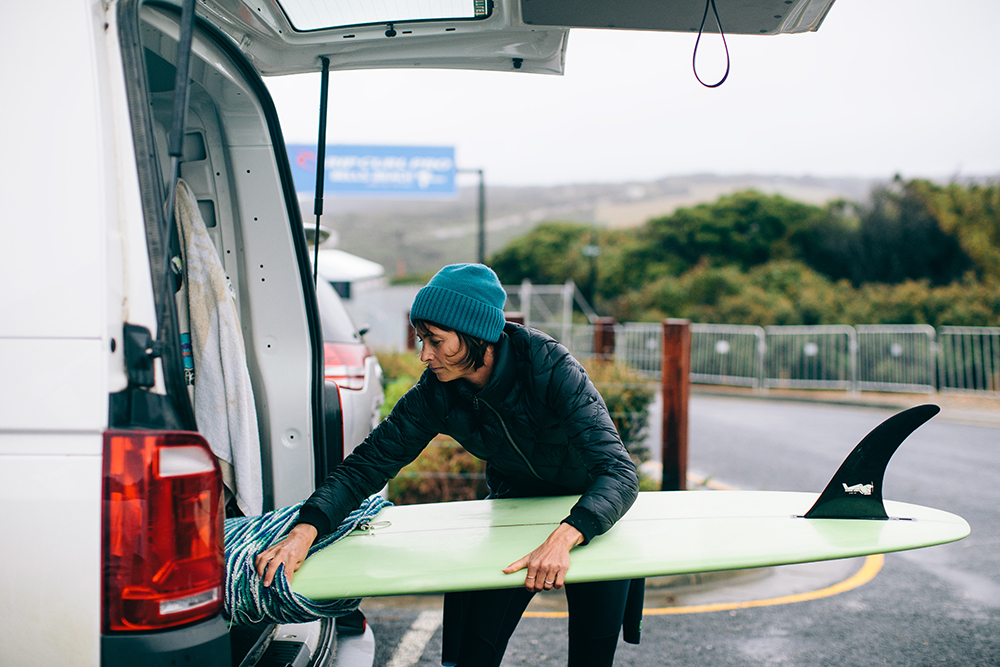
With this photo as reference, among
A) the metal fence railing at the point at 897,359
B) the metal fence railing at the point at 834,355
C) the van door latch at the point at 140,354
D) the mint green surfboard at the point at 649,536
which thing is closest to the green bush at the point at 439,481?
the mint green surfboard at the point at 649,536

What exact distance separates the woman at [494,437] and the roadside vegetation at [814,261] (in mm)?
19767

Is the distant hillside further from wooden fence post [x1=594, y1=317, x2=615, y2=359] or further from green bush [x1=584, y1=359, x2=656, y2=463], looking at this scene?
green bush [x1=584, y1=359, x2=656, y2=463]

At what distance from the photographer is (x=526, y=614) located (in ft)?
13.1

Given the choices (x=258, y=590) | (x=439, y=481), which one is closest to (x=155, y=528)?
(x=258, y=590)

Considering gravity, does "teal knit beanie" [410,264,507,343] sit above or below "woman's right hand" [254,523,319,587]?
above

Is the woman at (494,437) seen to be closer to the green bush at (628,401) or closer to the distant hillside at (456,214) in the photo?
the green bush at (628,401)

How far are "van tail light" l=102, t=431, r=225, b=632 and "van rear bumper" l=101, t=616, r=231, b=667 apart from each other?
0.8 inches

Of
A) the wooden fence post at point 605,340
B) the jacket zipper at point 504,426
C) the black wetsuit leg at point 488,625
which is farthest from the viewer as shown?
the wooden fence post at point 605,340

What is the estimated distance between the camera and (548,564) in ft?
6.08

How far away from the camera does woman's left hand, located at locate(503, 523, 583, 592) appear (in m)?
1.85

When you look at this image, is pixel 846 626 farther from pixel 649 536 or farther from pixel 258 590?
pixel 258 590

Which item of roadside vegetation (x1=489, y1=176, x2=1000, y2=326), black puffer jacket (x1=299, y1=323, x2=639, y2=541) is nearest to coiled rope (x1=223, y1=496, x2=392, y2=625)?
black puffer jacket (x1=299, y1=323, x2=639, y2=541)

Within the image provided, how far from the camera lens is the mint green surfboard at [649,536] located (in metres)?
1.89

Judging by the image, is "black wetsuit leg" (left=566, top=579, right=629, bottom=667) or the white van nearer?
the white van
